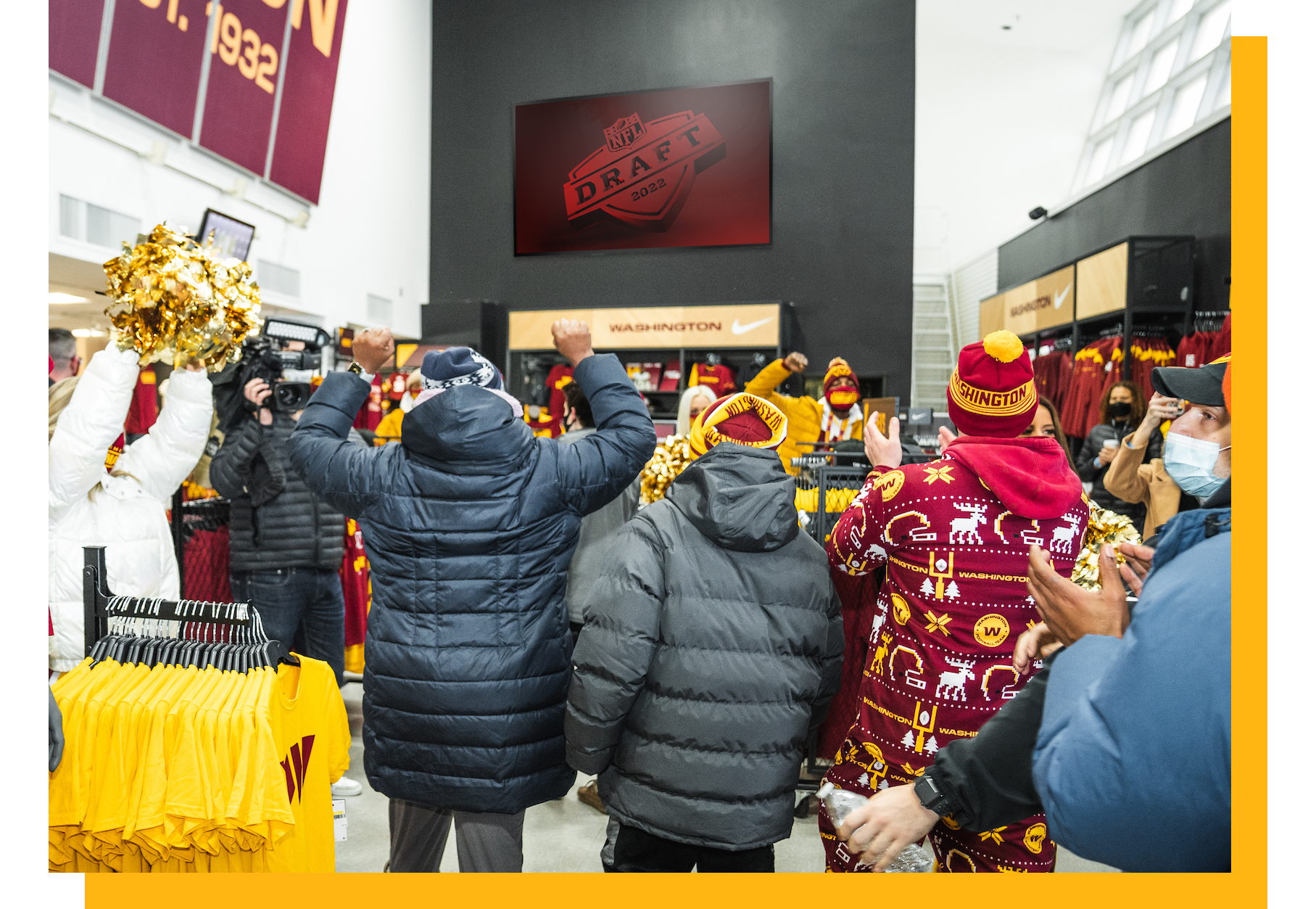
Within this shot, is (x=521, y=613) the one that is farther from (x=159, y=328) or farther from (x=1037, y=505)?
(x=159, y=328)

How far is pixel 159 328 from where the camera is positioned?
193cm

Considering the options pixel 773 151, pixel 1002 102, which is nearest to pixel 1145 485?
pixel 773 151

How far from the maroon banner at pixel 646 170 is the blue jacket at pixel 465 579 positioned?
7637 mm

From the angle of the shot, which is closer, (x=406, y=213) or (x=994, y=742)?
(x=994, y=742)

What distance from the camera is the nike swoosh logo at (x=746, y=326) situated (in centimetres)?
798

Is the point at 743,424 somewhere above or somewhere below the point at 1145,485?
above

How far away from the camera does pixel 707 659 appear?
56.9 inches

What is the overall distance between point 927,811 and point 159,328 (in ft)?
6.45

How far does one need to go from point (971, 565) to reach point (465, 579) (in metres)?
0.98

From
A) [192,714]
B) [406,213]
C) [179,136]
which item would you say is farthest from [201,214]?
Answer: [192,714]

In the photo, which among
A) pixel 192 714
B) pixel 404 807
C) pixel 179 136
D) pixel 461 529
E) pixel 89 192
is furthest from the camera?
pixel 179 136

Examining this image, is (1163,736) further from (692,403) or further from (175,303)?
(692,403)

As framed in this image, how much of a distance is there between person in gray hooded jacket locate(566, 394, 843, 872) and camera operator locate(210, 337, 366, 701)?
1.56m

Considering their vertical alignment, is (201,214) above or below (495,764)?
above
